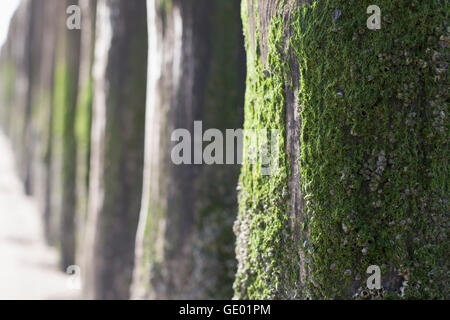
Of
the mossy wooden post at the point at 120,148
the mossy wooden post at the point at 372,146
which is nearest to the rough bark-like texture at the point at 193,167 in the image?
the mossy wooden post at the point at 120,148

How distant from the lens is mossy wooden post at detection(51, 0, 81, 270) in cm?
993

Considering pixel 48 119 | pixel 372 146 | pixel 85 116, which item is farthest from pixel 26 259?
pixel 372 146

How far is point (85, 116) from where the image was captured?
9.19m

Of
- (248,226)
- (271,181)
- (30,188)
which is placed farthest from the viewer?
(30,188)

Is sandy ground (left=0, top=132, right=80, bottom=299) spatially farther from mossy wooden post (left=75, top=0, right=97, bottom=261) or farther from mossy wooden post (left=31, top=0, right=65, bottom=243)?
mossy wooden post (left=75, top=0, right=97, bottom=261)

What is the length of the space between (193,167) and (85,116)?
4654mm

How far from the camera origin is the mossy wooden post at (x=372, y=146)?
102 inches

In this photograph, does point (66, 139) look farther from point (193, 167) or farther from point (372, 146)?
point (372, 146)

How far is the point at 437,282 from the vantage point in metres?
2.62

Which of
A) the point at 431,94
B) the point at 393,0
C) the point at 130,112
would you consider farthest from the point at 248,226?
the point at 130,112

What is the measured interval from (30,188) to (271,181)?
16.5 metres

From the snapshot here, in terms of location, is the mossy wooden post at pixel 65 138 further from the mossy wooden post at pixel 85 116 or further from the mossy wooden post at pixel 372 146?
the mossy wooden post at pixel 372 146

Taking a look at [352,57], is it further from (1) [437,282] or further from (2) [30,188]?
(2) [30,188]

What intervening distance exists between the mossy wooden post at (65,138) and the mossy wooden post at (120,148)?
3.31 metres
